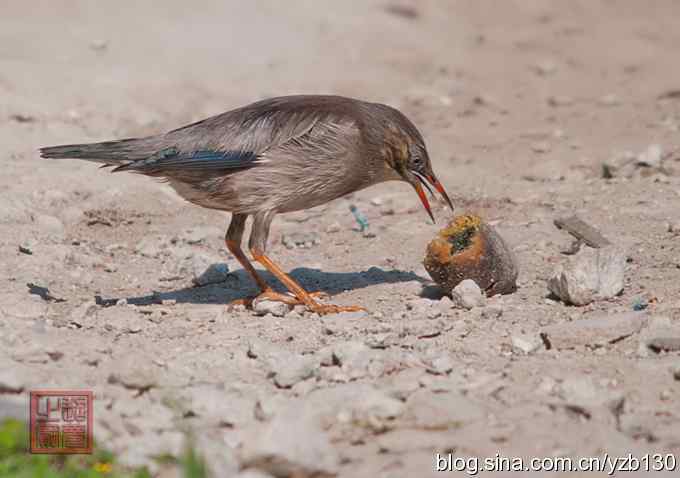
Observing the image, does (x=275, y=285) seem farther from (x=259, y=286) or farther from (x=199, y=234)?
(x=199, y=234)

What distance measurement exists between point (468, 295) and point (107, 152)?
8.81 feet

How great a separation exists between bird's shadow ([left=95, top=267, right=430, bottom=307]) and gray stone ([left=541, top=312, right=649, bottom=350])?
1616mm

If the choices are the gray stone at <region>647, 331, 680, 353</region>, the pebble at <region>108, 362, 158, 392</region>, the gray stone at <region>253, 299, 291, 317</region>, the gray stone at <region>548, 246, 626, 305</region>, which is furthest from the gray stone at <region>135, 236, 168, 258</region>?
Answer: the gray stone at <region>647, 331, 680, 353</region>

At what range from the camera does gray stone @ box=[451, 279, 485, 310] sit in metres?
7.05

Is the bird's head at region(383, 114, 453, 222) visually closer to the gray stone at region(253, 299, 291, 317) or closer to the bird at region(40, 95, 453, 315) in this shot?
the bird at region(40, 95, 453, 315)

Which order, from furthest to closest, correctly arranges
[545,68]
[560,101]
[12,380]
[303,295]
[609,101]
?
[545,68], [560,101], [609,101], [303,295], [12,380]

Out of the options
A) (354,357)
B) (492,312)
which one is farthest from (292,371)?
(492,312)

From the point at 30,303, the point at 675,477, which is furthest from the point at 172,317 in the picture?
the point at 675,477

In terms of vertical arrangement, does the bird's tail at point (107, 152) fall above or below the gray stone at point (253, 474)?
above

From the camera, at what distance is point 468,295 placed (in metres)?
7.06

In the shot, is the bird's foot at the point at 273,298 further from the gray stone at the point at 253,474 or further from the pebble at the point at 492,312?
the gray stone at the point at 253,474

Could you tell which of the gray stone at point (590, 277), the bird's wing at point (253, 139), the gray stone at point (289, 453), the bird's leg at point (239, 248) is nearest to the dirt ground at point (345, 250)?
the gray stone at point (289, 453)

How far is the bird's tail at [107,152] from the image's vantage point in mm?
7617

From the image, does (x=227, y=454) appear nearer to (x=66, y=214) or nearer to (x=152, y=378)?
(x=152, y=378)
